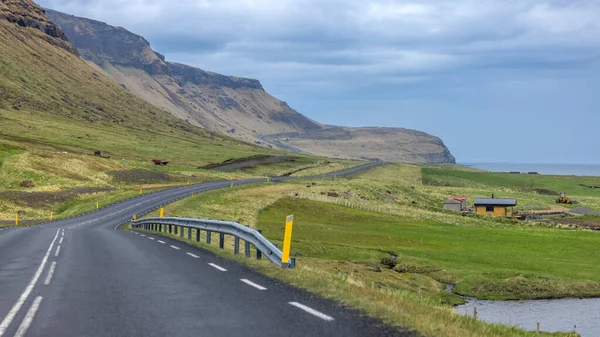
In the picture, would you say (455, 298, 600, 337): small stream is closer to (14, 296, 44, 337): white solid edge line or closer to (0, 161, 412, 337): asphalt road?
(0, 161, 412, 337): asphalt road

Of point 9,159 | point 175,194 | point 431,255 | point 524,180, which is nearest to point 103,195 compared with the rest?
point 175,194

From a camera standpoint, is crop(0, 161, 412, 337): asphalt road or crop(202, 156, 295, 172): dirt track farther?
crop(202, 156, 295, 172): dirt track

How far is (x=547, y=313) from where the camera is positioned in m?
33.4

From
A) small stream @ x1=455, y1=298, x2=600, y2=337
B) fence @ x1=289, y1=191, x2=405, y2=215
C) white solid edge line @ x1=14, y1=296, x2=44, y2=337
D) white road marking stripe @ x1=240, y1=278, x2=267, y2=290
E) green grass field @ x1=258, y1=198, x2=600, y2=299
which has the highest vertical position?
white road marking stripe @ x1=240, y1=278, x2=267, y2=290

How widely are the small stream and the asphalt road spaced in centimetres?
1739

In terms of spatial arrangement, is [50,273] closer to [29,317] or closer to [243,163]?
[29,317]

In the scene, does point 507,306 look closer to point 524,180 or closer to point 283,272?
point 283,272

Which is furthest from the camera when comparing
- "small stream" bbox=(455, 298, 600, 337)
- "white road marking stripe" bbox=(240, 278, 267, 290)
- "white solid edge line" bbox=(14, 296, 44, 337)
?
"small stream" bbox=(455, 298, 600, 337)

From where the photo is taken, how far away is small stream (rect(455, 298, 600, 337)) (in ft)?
99.4

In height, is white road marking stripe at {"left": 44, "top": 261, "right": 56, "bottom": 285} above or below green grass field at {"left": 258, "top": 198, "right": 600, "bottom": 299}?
above

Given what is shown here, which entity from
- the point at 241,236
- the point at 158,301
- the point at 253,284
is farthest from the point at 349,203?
the point at 158,301

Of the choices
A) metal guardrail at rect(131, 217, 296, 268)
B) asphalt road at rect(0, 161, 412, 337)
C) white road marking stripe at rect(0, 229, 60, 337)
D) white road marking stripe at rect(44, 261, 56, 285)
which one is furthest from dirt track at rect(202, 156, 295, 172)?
white road marking stripe at rect(0, 229, 60, 337)

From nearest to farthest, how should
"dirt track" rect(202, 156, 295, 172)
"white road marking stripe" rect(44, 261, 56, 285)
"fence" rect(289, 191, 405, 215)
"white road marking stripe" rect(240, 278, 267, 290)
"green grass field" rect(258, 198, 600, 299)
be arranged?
"white road marking stripe" rect(240, 278, 267, 290)
"white road marking stripe" rect(44, 261, 56, 285)
"green grass field" rect(258, 198, 600, 299)
"fence" rect(289, 191, 405, 215)
"dirt track" rect(202, 156, 295, 172)

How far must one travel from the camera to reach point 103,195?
287ft
